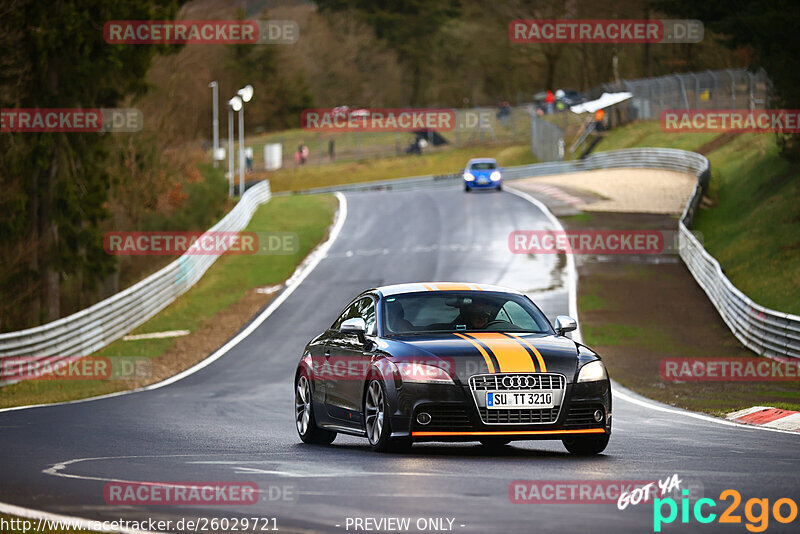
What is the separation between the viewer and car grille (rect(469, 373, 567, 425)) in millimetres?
10742

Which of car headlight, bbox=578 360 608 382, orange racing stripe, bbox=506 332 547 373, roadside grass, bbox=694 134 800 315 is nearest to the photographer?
orange racing stripe, bbox=506 332 547 373

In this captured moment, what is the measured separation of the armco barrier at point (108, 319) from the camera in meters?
27.2

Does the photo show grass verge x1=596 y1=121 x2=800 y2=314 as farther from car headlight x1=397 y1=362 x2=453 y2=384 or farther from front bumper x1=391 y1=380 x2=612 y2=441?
car headlight x1=397 y1=362 x2=453 y2=384

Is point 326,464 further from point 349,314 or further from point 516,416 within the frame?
point 349,314

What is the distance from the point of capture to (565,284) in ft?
127

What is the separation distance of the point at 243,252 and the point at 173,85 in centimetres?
1847

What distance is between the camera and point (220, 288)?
41.4 m

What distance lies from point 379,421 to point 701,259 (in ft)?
90.9

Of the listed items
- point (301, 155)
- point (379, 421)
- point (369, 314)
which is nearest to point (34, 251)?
point (369, 314)

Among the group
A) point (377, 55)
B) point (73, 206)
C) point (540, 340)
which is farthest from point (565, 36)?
point (540, 340)

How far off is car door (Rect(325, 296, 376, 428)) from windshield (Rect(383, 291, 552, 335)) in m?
0.26

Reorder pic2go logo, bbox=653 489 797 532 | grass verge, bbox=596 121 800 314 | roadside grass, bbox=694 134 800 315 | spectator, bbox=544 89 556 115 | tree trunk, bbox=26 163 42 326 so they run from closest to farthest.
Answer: pic2go logo, bbox=653 489 797 532 < roadside grass, bbox=694 134 800 315 < grass verge, bbox=596 121 800 314 < tree trunk, bbox=26 163 42 326 < spectator, bbox=544 89 556 115

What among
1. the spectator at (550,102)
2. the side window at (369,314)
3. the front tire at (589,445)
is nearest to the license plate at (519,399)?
the front tire at (589,445)

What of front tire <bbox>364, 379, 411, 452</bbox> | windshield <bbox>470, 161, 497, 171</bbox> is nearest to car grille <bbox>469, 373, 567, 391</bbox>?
front tire <bbox>364, 379, 411, 452</bbox>
